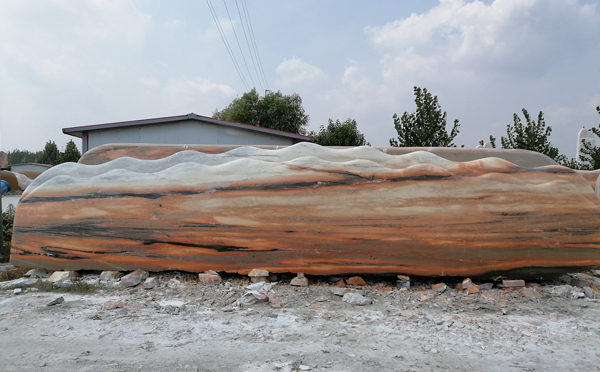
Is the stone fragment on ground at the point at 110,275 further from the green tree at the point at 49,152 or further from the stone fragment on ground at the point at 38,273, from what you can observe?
the green tree at the point at 49,152

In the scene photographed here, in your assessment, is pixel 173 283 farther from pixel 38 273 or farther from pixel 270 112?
pixel 270 112

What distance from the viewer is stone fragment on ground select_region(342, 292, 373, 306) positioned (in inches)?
154

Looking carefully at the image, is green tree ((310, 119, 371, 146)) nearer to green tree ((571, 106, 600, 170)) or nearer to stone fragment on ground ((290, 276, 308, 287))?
green tree ((571, 106, 600, 170))

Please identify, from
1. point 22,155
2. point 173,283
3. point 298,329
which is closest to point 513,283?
point 298,329

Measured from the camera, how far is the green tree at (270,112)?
90.8ft

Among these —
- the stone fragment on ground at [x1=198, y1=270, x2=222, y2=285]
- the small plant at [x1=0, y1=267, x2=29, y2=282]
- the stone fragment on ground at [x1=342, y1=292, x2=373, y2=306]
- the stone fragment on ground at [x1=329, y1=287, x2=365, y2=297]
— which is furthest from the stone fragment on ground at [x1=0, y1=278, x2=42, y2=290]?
the stone fragment on ground at [x1=342, y1=292, x2=373, y2=306]

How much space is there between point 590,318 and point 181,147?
5.21m

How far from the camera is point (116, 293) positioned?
421 cm

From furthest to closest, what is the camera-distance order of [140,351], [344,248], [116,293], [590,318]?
[344,248] → [116,293] → [590,318] → [140,351]

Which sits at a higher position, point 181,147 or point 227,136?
point 227,136

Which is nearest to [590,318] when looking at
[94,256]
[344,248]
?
[344,248]

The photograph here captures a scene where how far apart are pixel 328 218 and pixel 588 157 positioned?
11731mm

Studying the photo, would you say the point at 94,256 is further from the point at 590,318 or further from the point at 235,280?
the point at 590,318

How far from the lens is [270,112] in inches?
1076
